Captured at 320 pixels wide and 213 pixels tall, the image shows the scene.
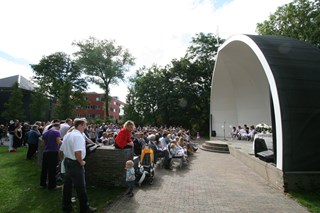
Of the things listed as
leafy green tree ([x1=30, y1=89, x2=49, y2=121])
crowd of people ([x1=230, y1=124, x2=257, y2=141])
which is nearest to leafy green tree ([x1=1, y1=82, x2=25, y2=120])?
leafy green tree ([x1=30, y1=89, x2=49, y2=121])

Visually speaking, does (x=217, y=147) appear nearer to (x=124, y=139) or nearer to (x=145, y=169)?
(x=145, y=169)

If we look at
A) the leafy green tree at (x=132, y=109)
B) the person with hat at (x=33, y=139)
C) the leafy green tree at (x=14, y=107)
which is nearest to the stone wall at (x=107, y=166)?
the person with hat at (x=33, y=139)

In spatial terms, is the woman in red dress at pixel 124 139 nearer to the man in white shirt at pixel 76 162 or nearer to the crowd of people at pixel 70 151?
the crowd of people at pixel 70 151

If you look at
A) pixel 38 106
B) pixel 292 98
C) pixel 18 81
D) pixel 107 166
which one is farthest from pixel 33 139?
pixel 18 81

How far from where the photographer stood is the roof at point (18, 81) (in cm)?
3958

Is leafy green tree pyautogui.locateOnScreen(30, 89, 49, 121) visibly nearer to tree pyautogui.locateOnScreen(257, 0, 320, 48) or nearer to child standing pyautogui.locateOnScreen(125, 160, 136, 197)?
tree pyautogui.locateOnScreen(257, 0, 320, 48)

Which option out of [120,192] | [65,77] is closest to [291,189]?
[120,192]

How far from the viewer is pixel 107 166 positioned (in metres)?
6.63

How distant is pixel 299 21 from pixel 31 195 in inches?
1027

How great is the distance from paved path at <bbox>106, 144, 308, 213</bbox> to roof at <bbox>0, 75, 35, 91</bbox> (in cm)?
3963

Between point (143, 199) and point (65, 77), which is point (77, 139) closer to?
point (143, 199)

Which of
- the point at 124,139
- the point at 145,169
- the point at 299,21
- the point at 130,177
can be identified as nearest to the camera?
the point at 130,177

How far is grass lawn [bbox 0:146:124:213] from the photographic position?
4.99m

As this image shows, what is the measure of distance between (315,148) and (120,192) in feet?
19.6
